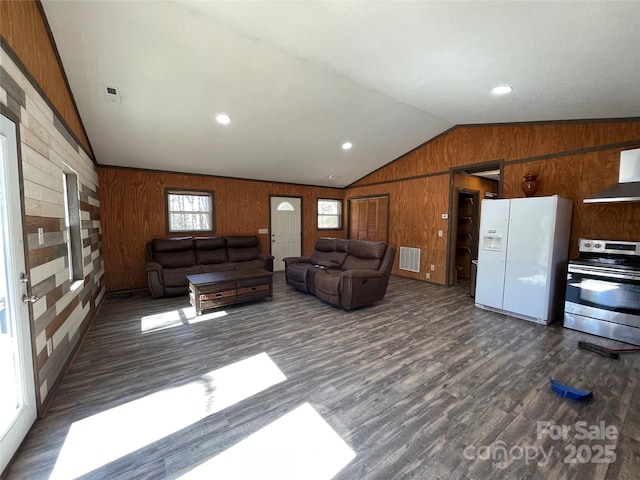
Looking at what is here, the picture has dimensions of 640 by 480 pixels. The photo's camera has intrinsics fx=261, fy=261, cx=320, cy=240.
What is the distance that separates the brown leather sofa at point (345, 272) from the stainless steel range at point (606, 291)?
2278mm

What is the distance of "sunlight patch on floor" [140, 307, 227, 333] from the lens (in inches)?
130

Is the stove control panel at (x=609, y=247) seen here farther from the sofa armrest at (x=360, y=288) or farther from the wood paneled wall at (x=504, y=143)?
the sofa armrest at (x=360, y=288)

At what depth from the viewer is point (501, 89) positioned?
304cm

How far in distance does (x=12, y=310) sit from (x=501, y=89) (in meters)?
4.74

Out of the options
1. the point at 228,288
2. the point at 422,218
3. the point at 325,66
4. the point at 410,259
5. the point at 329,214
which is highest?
the point at 325,66

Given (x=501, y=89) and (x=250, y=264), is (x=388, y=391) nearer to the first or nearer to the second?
(x=501, y=89)

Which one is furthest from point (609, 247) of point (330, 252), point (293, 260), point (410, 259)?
point (293, 260)

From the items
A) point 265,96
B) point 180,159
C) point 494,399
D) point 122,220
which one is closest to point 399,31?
point 265,96

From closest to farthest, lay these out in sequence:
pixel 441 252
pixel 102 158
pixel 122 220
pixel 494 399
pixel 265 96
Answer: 1. pixel 494 399
2. pixel 265 96
3. pixel 102 158
4. pixel 122 220
5. pixel 441 252

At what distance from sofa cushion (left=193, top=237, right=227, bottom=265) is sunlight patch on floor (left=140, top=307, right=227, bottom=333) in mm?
1503

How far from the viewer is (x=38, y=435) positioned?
163 centimetres

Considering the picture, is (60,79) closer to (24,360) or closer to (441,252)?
(24,360)

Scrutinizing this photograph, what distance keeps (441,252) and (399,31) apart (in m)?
4.22

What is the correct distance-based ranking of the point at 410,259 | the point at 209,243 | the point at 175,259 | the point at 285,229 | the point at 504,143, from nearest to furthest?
the point at 504,143, the point at 175,259, the point at 209,243, the point at 410,259, the point at 285,229
